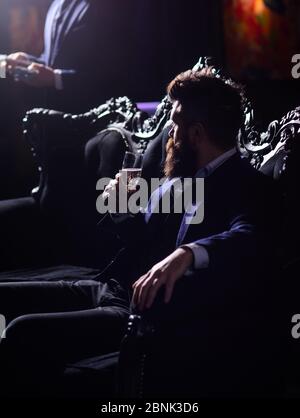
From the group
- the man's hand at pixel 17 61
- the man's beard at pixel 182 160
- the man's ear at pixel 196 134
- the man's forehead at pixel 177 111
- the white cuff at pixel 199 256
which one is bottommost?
the white cuff at pixel 199 256

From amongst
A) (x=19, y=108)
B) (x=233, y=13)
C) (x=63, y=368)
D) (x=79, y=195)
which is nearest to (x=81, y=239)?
(x=79, y=195)

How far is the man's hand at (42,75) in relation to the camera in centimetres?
400

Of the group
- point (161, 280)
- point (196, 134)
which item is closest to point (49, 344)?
point (161, 280)

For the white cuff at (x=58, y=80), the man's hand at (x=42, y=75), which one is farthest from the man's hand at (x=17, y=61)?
the white cuff at (x=58, y=80)

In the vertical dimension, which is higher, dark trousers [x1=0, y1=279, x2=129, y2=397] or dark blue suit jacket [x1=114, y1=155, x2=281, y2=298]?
dark blue suit jacket [x1=114, y1=155, x2=281, y2=298]

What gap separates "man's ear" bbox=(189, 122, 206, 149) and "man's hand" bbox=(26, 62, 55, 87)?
6.76ft

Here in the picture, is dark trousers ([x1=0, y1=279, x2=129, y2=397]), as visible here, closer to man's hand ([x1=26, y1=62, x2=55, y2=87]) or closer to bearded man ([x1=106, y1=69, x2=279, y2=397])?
bearded man ([x1=106, y1=69, x2=279, y2=397])

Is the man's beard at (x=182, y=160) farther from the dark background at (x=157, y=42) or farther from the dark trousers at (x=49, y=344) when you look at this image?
the dark background at (x=157, y=42)

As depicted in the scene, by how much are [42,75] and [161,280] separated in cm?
252

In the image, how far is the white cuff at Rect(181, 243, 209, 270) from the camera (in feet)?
5.89

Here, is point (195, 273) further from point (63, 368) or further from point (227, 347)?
point (63, 368)

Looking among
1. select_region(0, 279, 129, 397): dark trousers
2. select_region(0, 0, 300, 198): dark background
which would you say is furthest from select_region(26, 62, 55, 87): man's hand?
select_region(0, 279, 129, 397): dark trousers

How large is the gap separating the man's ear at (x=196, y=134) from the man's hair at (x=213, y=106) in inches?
0.5

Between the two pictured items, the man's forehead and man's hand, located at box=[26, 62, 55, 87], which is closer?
the man's forehead
